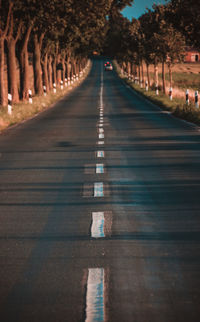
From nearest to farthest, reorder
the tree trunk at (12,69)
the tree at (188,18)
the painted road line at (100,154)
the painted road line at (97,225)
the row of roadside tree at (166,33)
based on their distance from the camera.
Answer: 1. the painted road line at (97,225)
2. the painted road line at (100,154)
3. the tree at (188,18)
4. the row of roadside tree at (166,33)
5. the tree trunk at (12,69)

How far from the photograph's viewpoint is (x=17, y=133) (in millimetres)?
19719

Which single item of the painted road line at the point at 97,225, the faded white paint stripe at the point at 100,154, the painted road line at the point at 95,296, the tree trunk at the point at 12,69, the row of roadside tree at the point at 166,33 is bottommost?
the faded white paint stripe at the point at 100,154

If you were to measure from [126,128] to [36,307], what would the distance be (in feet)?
54.8

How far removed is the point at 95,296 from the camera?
434cm

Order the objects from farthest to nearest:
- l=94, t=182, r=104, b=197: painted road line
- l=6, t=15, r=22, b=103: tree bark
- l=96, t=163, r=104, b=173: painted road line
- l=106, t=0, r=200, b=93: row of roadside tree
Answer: l=6, t=15, r=22, b=103: tree bark < l=106, t=0, r=200, b=93: row of roadside tree < l=96, t=163, r=104, b=173: painted road line < l=94, t=182, r=104, b=197: painted road line

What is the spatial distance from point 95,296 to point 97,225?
2.24 metres

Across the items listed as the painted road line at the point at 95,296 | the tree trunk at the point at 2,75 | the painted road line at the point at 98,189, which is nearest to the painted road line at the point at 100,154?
the painted road line at the point at 98,189

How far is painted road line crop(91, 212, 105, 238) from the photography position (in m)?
6.17

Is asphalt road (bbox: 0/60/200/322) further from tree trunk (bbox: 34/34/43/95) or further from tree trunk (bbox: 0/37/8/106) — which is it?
tree trunk (bbox: 34/34/43/95)

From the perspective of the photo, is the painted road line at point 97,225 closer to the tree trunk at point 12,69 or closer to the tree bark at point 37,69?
the tree trunk at point 12,69

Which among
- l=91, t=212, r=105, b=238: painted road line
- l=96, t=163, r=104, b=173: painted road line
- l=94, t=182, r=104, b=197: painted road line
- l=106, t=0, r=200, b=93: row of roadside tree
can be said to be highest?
l=106, t=0, r=200, b=93: row of roadside tree

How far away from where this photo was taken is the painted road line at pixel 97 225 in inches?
243

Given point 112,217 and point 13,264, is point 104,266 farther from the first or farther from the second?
point 112,217

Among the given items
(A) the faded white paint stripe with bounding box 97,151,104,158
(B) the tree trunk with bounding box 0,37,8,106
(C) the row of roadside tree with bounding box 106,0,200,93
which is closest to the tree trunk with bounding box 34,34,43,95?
(C) the row of roadside tree with bounding box 106,0,200,93
